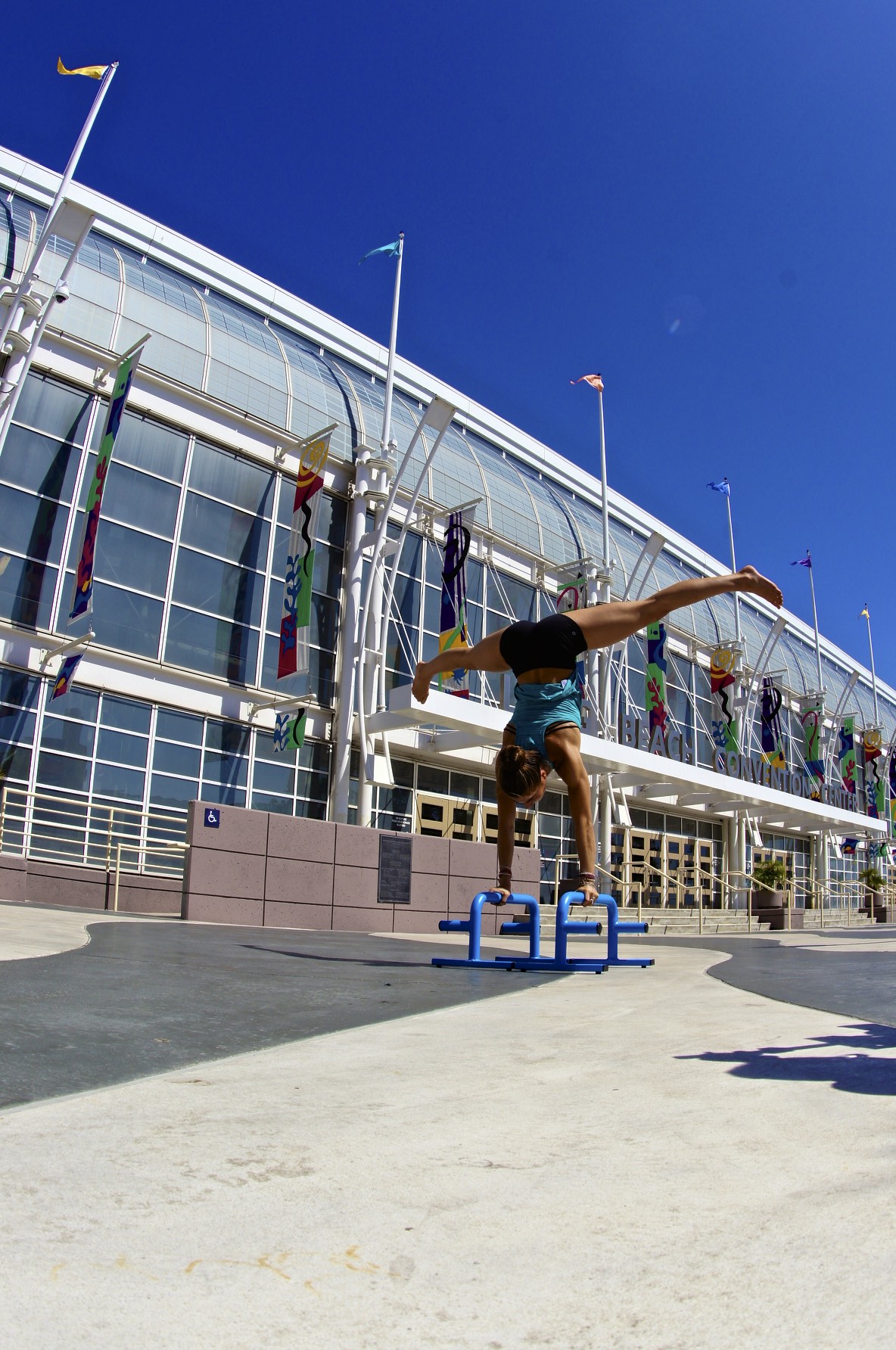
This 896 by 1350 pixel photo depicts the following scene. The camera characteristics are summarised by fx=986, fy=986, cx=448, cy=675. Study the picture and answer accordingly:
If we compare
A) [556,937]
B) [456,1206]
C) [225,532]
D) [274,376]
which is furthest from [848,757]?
[456,1206]

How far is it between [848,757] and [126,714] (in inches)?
1310

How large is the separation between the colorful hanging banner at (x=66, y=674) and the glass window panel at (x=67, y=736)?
0.50 m

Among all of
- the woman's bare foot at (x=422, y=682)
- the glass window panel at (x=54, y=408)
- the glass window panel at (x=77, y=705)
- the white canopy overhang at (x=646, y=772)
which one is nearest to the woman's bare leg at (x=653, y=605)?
the woman's bare foot at (x=422, y=682)

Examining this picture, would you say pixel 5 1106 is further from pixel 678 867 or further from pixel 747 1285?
pixel 678 867

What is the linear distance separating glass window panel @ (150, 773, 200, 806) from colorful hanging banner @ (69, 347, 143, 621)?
11.9 ft

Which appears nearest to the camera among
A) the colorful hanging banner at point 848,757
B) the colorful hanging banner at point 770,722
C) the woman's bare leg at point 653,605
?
the woman's bare leg at point 653,605

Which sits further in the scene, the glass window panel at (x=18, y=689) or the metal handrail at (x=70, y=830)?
the glass window panel at (x=18, y=689)

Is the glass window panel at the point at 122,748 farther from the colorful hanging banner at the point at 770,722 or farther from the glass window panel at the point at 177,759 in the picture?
the colorful hanging banner at the point at 770,722

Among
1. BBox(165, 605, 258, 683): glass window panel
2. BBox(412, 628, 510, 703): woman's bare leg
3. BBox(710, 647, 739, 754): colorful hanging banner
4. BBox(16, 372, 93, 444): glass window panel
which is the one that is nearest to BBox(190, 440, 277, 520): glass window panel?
A: BBox(16, 372, 93, 444): glass window panel

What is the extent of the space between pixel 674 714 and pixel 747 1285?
33.6 meters

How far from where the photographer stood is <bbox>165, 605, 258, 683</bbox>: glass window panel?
20359 millimetres

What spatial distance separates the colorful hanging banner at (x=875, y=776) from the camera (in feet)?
141

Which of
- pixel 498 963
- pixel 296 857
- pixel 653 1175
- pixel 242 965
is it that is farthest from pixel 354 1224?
Result: pixel 296 857

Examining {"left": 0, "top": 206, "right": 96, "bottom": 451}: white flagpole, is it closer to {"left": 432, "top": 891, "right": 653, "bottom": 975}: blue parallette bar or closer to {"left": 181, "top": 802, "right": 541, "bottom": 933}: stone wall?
{"left": 181, "top": 802, "right": 541, "bottom": 933}: stone wall
